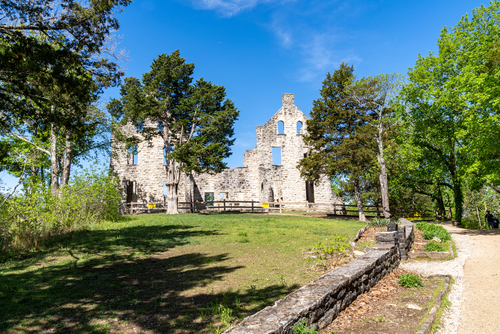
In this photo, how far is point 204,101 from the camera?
25391mm

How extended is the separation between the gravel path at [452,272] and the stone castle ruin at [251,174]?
65.2 feet

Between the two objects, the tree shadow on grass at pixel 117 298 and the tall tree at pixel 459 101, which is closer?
the tree shadow on grass at pixel 117 298

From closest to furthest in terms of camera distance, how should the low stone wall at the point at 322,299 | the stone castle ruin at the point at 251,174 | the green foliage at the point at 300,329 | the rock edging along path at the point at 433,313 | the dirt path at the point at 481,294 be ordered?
the low stone wall at the point at 322,299 < the green foliage at the point at 300,329 < the rock edging along path at the point at 433,313 < the dirt path at the point at 481,294 < the stone castle ruin at the point at 251,174

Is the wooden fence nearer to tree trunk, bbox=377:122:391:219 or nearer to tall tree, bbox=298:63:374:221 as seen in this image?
tall tree, bbox=298:63:374:221

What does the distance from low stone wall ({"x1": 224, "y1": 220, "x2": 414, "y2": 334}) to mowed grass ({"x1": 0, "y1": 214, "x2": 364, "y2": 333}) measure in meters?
0.90

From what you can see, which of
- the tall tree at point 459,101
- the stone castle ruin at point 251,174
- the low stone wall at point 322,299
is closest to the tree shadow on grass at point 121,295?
the low stone wall at point 322,299

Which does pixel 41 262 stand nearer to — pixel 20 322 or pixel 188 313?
pixel 20 322

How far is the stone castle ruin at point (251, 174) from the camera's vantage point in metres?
30.3

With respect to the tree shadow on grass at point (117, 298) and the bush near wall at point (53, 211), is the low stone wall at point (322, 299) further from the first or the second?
the bush near wall at point (53, 211)

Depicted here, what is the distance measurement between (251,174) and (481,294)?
25.8 meters

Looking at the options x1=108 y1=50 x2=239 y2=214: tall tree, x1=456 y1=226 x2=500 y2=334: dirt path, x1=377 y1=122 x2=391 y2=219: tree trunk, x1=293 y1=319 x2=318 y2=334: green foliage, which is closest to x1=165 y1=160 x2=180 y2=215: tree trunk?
x1=108 y1=50 x2=239 y2=214: tall tree

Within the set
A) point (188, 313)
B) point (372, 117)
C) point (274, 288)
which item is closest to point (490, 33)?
point (372, 117)

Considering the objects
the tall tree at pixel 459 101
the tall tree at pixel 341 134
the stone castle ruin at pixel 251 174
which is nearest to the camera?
the tall tree at pixel 459 101

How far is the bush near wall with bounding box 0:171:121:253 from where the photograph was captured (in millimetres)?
9195
